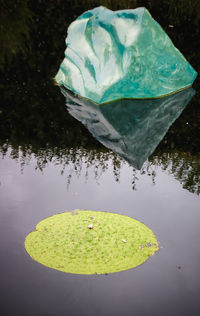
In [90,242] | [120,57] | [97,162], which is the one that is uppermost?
[120,57]

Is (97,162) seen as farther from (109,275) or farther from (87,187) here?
(109,275)

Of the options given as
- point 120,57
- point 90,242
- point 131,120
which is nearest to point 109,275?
point 90,242

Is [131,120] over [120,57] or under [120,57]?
under

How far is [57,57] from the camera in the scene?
9852 mm

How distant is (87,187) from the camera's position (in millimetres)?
4969

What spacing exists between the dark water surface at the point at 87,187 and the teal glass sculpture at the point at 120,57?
54cm

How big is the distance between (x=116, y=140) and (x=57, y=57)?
443 cm

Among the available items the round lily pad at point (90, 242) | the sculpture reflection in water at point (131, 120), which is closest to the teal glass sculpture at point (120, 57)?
the sculpture reflection in water at point (131, 120)

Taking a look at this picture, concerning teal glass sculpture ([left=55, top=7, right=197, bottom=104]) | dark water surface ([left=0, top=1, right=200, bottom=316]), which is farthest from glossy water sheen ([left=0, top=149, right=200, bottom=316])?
teal glass sculpture ([left=55, top=7, right=197, bottom=104])

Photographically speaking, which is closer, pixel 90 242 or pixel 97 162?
pixel 90 242

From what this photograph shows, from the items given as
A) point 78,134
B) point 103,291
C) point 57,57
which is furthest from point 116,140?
point 57,57

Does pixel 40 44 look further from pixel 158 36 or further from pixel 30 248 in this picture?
pixel 30 248

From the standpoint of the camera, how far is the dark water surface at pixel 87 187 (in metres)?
3.21

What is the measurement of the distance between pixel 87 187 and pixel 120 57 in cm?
304
